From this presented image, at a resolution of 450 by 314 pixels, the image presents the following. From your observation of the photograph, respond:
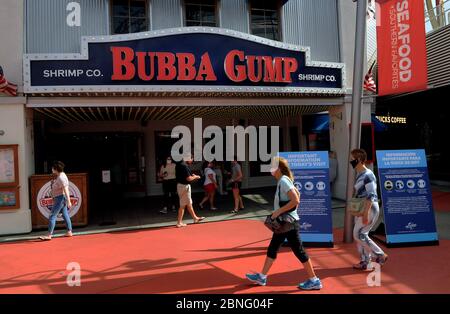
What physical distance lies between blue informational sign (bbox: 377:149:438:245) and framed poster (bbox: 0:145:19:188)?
772 centimetres

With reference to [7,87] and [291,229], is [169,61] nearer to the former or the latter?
[7,87]

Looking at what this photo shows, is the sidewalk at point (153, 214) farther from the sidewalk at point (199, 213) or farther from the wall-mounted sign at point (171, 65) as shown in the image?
the wall-mounted sign at point (171, 65)

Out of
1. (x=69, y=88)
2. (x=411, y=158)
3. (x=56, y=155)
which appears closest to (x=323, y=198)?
(x=411, y=158)

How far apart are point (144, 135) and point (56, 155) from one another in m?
3.19

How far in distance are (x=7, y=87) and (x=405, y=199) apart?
844 cm

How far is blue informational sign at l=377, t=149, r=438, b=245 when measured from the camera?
22.6 feet

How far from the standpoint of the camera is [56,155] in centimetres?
1394

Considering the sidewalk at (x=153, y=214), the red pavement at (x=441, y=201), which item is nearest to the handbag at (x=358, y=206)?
the sidewalk at (x=153, y=214)

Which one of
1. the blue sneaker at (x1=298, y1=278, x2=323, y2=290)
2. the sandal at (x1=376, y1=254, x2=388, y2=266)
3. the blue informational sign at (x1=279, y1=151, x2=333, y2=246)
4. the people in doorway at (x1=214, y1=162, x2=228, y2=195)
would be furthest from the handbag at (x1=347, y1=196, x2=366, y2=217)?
the people in doorway at (x1=214, y1=162, x2=228, y2=195)

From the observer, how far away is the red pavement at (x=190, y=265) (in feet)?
17.0

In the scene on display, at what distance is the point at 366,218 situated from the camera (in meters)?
5.54

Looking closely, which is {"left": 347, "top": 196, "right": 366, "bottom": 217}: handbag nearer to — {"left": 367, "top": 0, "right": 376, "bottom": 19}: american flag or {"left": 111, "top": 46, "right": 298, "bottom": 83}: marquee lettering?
{"left": 111, "top": 46, "right": 298, "bottom": 83}: marquee lettering

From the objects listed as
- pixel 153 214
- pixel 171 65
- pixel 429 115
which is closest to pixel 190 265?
pixel 153 214

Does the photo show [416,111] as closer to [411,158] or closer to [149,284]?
[411,158]
